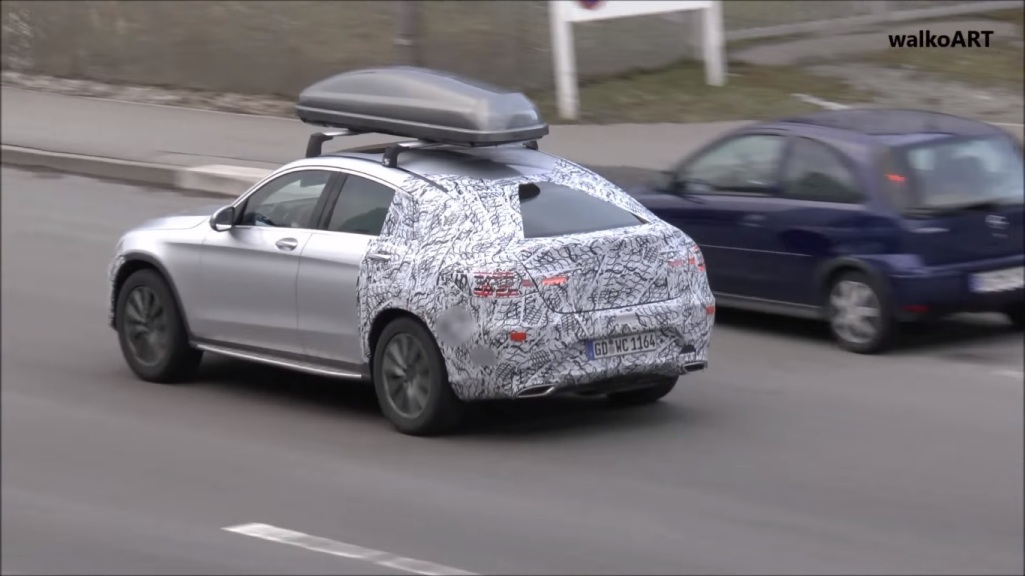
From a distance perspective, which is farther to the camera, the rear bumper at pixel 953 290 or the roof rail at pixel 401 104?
the rear bumper at pixel 953 290

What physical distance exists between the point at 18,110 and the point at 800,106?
32.1ft

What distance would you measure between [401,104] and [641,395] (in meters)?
4.70

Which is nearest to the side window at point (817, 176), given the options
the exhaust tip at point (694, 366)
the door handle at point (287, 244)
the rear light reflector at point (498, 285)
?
the exhaust tip at point (694, 366)

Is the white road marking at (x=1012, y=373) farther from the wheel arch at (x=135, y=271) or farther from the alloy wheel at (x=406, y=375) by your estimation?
the wheel arch at (x=135, y=271)

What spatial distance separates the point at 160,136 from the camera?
12953 millimetres

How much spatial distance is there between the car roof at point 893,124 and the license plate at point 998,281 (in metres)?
1.03

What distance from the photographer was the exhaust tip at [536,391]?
29.8 feet

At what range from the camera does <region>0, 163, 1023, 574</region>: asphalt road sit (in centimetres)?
732

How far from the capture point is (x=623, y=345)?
9.24m

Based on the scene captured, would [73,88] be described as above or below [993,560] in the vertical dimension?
above

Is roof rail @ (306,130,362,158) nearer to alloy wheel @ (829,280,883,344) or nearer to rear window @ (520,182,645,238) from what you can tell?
rear window @ (520,182,645,238)

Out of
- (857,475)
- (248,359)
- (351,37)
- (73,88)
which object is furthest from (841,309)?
(351,37)

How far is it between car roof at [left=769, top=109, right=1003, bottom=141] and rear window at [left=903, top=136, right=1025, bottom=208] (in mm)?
140

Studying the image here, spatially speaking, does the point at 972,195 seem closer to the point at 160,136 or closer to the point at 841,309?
the point at 841,309
